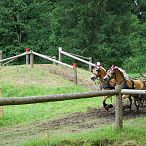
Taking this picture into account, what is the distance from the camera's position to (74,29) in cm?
3697

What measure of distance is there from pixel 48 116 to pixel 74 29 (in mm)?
23671

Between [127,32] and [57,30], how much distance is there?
617 centimetres

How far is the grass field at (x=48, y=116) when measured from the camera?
368 inches

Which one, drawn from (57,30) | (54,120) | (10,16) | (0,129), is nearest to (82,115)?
(54,120)

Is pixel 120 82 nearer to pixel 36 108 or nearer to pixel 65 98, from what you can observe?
pixel 36 108

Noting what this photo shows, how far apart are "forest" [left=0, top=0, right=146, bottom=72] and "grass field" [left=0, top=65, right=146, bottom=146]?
11683mm

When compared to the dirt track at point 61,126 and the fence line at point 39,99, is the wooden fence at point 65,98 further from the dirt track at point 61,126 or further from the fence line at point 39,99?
the dirt track at point 61,126

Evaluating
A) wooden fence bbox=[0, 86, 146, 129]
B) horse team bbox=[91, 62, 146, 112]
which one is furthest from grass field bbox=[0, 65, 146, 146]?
horse team bbox=[91, 62, 146, 112]

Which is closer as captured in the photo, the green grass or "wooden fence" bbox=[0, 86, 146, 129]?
"wooden fence" bbox=[0, 86, 146, 129]

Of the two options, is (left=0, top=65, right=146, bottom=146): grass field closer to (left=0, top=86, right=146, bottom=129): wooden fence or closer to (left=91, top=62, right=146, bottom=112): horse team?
(left=0, top=86, right=146, bottom=129): wooden fence

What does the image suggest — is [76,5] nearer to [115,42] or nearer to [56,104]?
[115,42]

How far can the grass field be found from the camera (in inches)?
368

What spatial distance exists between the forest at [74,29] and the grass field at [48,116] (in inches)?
460

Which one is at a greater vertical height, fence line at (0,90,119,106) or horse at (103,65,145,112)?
horse at (103,65,145,112)
